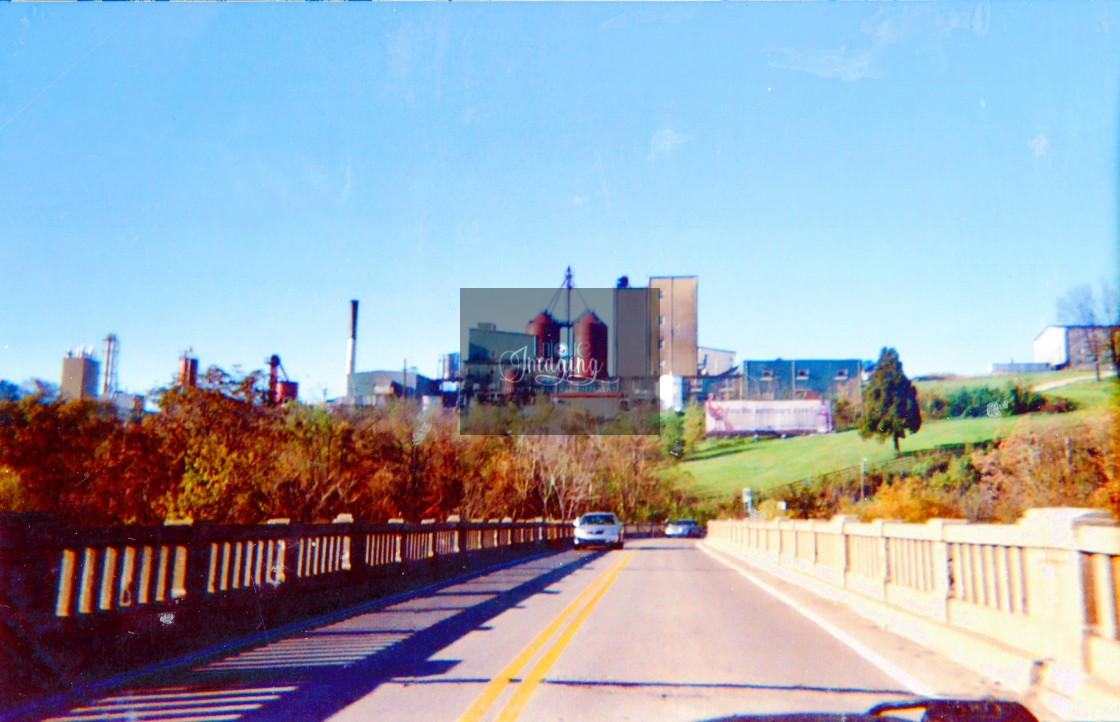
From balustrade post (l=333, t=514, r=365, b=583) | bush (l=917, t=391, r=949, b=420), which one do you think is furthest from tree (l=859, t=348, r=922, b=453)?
balustrade post (l=333, t=514, r=365, b=583)

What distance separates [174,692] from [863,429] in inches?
1657

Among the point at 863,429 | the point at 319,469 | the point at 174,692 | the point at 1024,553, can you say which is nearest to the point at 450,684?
the point at 174,692

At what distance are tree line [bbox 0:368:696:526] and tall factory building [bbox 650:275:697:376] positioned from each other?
634 inches

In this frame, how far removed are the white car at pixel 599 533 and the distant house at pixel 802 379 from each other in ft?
39.6

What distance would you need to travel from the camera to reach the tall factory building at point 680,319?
42.8 meters

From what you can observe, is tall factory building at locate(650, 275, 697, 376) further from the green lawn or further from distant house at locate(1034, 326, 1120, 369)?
distant house at locate(1034, 326, 1120, 369)

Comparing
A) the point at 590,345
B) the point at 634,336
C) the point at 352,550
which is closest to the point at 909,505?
the point at 352,550

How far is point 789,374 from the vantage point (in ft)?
158

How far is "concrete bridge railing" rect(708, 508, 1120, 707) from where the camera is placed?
590 centimetres

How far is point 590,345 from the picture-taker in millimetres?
62969

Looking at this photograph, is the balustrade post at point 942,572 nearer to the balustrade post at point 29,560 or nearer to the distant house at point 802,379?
the balustrade post at point 29,560

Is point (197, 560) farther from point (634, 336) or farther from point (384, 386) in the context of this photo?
point (384, 386)

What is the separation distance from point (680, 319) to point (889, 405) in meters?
12.3

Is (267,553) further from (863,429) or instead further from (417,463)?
(417,463)
